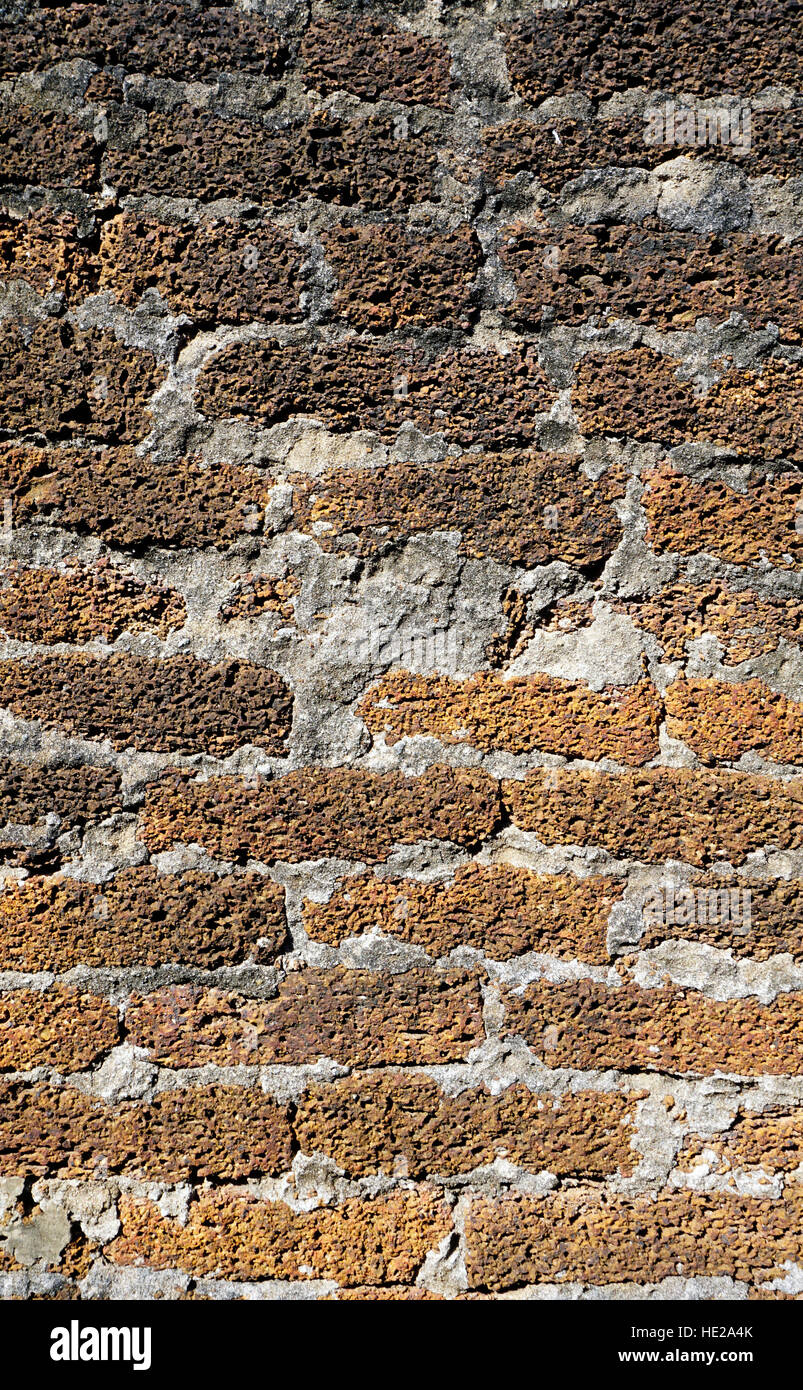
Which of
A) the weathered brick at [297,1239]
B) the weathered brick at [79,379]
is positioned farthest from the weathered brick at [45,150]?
the weathered brick at [297,1239]

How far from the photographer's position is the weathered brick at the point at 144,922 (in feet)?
5.74

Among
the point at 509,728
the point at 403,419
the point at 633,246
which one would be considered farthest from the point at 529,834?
the point at 633,246

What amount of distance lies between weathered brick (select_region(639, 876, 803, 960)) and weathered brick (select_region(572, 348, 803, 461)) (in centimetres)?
75

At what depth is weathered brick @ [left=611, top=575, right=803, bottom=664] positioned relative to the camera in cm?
173

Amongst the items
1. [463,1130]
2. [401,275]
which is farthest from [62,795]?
[401,275]

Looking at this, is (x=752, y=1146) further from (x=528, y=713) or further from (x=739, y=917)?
(x=528, y=713)

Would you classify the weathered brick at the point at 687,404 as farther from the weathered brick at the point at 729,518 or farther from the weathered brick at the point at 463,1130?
the weathered brick at the point at 463,1130

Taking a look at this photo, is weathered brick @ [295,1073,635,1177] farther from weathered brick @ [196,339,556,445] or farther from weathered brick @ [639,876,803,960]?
weathered brick @ [196,339,556,445]

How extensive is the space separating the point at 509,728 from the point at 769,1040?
70cm

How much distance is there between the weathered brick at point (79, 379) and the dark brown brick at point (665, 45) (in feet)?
2.76

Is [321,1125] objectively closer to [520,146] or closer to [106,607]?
[106,607]

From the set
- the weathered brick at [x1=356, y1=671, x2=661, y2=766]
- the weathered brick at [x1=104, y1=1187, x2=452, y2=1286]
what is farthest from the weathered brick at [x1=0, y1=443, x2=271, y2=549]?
the weathered brick at [x1=104, y1=1187, x2=452, y2=1286]

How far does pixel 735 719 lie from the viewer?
174cm

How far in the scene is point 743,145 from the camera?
5.62 feet
